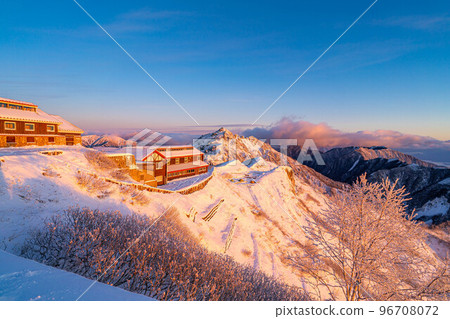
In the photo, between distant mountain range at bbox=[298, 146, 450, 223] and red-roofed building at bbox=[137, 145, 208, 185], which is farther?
distant mountain range at bbox=[298, 146, 450, 223]

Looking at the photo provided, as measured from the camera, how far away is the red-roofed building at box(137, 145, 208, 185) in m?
24.8

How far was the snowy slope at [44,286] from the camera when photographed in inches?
111

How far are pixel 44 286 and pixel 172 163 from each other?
29.1 metres

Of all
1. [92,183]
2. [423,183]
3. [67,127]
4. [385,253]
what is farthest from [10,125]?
[423,183]

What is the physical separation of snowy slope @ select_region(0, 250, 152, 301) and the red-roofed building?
2051 centimetres

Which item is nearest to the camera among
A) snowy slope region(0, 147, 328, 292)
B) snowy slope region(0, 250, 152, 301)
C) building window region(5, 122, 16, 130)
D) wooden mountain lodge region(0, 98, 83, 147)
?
snowy slope region(0, 250, 152, 301)

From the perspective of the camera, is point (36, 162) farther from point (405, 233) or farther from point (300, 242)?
point (300, 242)

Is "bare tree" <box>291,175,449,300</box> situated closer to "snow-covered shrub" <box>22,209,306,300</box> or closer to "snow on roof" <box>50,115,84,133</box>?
"snow-covered shrub" <box>22,209,306,300</box>

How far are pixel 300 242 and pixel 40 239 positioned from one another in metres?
28.0

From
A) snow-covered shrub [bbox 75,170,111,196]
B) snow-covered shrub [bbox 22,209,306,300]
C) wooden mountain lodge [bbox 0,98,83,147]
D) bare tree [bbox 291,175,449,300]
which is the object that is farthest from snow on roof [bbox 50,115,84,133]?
bare tree [bbox 291,175,449,300]

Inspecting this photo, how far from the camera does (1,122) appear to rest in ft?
62.0

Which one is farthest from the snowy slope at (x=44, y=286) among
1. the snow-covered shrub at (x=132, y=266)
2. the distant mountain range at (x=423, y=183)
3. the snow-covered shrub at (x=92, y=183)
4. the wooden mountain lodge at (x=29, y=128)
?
the wooden mountain lodge at (x=29, y=128)

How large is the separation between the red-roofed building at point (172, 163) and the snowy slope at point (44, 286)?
807 inches
